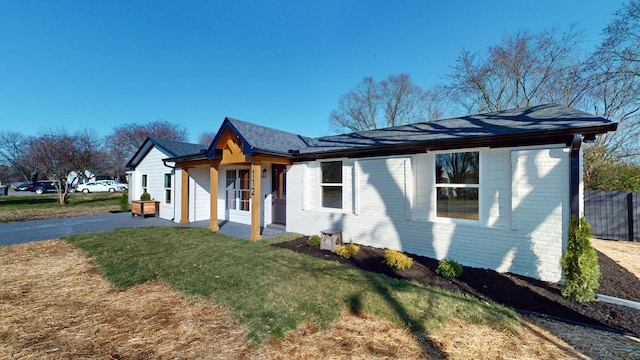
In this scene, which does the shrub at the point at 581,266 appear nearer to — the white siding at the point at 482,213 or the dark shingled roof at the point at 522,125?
the white siding at the point at 482,213

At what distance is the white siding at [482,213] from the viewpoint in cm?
481

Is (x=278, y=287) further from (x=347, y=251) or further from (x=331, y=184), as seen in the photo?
(x=331, y=184)

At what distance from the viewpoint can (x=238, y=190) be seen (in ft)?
36.8

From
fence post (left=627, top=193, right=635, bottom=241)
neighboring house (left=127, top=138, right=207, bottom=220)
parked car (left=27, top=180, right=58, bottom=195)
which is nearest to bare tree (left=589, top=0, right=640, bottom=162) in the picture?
fence post (left=627, top=193, right=635, bottom=241)

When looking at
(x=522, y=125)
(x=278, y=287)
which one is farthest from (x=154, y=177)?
(x=522, y=125)

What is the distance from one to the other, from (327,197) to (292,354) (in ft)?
19.1

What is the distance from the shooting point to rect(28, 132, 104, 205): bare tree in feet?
57.4

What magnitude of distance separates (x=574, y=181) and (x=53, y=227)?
17.1 meters

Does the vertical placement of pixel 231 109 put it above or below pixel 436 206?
above

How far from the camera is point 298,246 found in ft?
24.1

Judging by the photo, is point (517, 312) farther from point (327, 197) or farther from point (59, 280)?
point (59, 280)

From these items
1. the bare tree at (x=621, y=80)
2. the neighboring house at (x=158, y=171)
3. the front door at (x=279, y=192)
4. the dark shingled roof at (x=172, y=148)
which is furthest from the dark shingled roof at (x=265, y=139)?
the bare tree at (x=621, y=80)

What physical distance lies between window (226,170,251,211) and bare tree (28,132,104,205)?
15.4 m

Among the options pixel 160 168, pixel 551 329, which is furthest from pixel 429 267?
pixel 160 168
